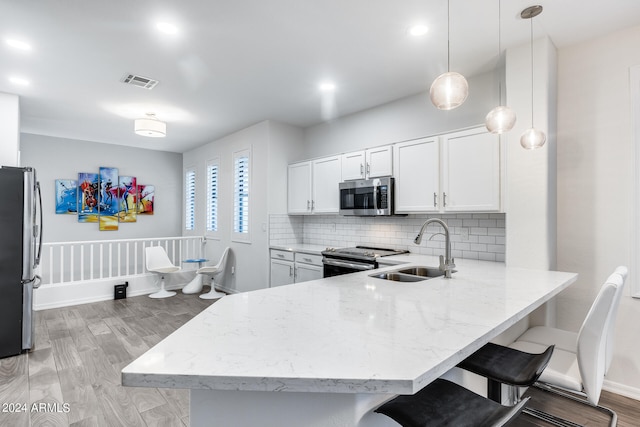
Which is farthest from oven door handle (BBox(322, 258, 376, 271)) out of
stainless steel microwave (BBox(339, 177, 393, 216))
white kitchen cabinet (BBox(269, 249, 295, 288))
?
white kitchen cabinet (BBox(269, 249, 295, 288))

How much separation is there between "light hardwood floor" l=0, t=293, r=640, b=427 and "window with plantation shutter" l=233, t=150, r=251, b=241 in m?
1.72

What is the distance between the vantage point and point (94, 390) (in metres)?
2.50

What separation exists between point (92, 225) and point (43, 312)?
2139 millimetres

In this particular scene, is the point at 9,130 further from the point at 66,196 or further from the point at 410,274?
the point at 410,274

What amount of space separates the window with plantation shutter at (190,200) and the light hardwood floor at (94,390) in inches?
125

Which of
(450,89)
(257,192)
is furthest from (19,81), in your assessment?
(450,89)

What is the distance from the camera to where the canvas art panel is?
20.2 feet

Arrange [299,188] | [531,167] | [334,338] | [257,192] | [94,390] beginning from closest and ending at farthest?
[334,338] < [94,390] < [531,167] < [299,188] < [257,192]

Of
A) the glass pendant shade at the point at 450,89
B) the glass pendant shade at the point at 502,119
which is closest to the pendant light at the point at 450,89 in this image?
the glass pendant shade at the point at 450,89

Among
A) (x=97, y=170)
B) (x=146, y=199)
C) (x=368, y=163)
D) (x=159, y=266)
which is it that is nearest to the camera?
(x=368, y=163)

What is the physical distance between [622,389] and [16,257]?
5212 mm

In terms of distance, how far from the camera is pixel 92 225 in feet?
20.6

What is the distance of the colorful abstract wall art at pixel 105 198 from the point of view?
6051mm

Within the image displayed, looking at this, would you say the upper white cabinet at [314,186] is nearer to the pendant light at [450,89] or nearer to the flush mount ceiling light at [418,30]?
the flush mount ceiling light at [418,30]
